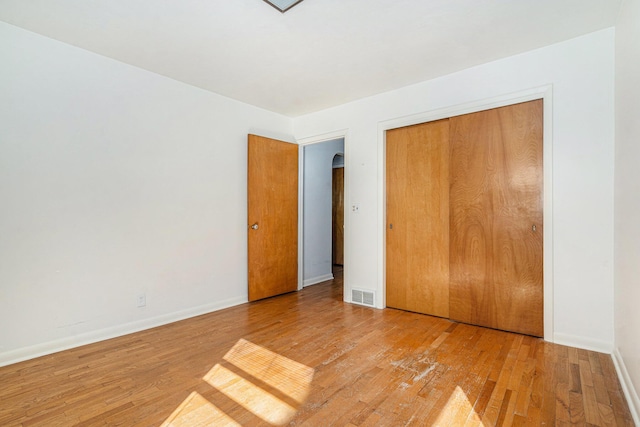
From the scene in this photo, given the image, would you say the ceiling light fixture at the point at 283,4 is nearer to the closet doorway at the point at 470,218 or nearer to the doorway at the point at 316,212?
the closet doorway at the point at 470,218

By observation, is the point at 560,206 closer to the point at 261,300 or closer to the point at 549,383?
the point at 549,383

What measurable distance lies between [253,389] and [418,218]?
2.38 m

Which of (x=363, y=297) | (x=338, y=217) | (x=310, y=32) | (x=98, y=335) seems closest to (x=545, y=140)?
(x=310, y=32)

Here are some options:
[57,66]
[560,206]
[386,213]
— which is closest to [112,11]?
[57,66]

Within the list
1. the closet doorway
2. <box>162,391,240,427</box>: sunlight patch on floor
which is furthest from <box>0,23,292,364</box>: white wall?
the closet doorway

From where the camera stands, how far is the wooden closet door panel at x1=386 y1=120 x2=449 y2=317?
3.30m

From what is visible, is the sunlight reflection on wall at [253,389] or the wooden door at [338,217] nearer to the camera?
the sunlight reflection on wall at [253,389]

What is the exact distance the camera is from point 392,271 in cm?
366

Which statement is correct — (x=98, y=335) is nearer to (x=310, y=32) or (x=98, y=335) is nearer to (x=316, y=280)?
(x=316, y=280)

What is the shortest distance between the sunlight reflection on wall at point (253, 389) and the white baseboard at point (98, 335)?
1064mm

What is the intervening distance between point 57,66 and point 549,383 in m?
4.36

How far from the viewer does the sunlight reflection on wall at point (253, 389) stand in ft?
5.60

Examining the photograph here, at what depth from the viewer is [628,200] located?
199 cm

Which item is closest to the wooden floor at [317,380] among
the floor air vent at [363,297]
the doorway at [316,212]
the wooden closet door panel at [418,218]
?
the wooden closet door panel at [418,218]
